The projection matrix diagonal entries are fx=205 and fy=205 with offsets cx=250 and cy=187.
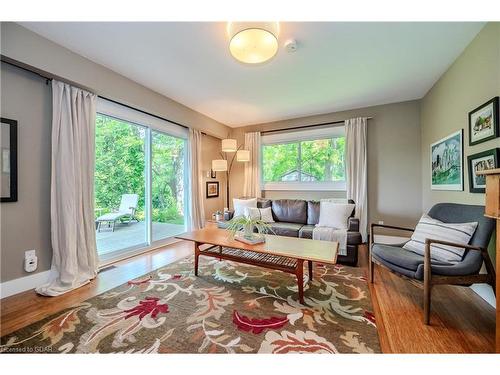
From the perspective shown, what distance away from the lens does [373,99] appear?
3494 millimetres

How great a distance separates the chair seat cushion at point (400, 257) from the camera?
1.74 m

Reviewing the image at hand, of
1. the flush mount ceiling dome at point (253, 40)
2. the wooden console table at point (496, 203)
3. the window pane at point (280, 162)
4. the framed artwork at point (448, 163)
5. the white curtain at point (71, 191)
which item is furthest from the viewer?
the window pane at point (280, 162)

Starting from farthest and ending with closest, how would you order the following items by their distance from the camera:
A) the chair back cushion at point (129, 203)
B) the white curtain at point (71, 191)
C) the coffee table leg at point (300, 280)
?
the chair back cushion at point (129, 203), the white curtain at point (71, 191), the coffee table leg at point (300, 280)

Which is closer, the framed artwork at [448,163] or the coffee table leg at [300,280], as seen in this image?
the coffee table leg at [300,280]

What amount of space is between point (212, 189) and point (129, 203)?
1863 millimetres

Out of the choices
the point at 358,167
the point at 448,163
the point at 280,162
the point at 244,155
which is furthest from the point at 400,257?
the point at 244,155

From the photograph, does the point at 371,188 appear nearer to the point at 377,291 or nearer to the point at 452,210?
the point at 452,210

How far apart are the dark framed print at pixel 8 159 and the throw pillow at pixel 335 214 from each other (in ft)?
12.4

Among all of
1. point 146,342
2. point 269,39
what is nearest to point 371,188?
point 269,39

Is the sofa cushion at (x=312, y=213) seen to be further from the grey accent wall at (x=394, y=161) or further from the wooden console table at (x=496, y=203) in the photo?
the wooden console table at (x=496, y=203)

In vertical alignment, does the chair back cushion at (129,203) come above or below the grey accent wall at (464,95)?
below

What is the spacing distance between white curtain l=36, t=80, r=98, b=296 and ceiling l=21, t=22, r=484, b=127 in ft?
2.01

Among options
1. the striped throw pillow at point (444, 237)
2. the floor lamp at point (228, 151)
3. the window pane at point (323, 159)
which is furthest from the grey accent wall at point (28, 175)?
the window pane at point (323, 159)

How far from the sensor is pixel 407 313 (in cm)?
173
